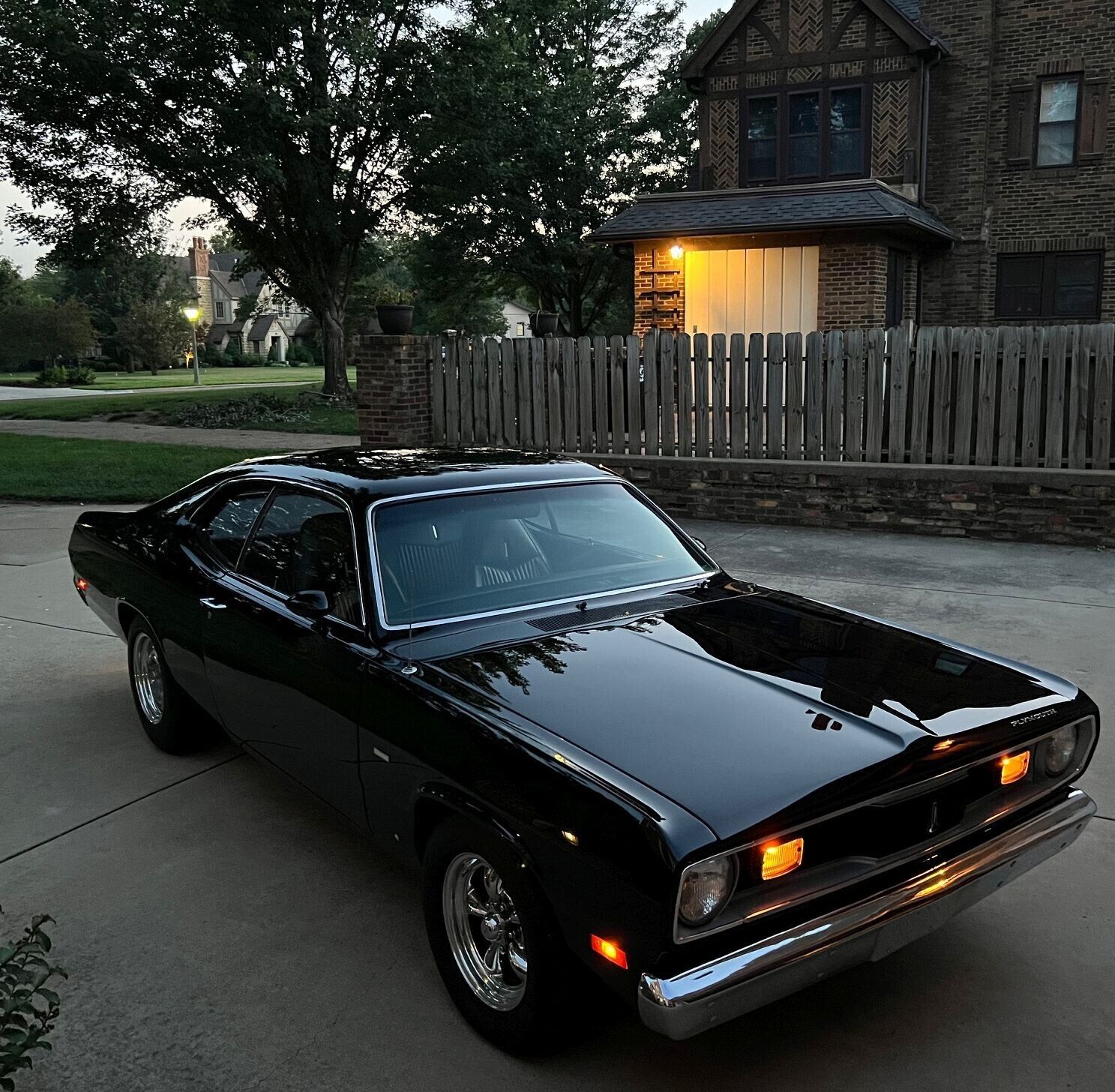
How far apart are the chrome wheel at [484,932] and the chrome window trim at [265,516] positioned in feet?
2.92

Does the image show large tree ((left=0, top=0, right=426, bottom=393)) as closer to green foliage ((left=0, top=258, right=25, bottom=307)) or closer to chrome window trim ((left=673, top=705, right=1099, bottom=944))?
chrome window trim ((left=673, top=705, right=1099, bottom=944))

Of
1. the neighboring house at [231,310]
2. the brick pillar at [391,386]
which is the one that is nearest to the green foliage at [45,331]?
the neighboring house at [231,310]

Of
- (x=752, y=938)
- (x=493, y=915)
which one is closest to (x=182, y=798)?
(x=493, y=915)

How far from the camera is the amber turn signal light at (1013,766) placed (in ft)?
9.98

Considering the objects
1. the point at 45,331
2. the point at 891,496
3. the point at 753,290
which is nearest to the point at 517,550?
the point at 891,496

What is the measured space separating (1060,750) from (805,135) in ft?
67.4

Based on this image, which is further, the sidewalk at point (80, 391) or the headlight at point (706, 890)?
the sidewalk at point (80, 391)

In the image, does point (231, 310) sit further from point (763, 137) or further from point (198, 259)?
point (763, 137)

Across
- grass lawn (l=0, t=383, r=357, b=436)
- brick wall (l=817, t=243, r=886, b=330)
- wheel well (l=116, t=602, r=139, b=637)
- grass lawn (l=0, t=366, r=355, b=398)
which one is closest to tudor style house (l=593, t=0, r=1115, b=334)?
brick wall (l=817, t=243, r=886, b=330)

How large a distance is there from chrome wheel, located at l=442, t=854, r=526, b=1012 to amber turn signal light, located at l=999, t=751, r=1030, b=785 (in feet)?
4.66

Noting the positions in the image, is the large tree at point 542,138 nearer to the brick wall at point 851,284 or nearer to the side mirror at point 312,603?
the brick wall at point 851,284

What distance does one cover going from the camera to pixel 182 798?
4.52 metres

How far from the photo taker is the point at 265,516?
4.33m

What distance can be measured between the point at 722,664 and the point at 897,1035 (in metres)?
1.11
